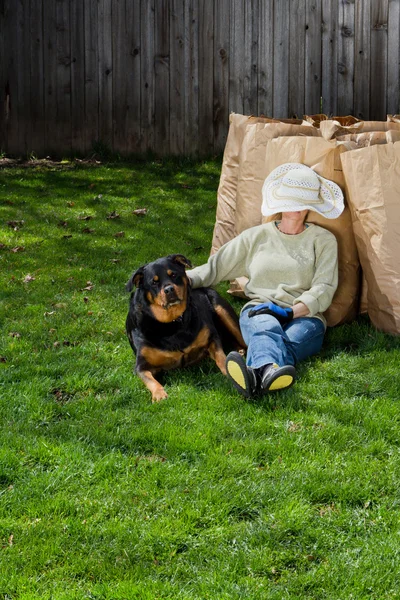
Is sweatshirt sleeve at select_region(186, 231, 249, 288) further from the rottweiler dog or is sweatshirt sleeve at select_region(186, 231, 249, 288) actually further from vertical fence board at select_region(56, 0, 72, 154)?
vertical fence board at select_region(56, 0, 72, 154)

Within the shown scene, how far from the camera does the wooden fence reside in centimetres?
928

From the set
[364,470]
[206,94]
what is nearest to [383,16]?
[206,94]

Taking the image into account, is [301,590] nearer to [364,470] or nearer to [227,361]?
[364,470]

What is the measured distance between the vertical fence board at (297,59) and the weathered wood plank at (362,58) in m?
0.63

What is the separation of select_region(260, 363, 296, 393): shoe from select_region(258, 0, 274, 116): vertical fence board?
6133 millimetres

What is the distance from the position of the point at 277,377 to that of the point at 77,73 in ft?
22.2

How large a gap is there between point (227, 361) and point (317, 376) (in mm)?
578

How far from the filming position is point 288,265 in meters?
4.63

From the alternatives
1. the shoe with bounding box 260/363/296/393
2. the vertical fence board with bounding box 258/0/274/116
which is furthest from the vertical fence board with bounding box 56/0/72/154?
the shoe with bounding box 260/363/296/393

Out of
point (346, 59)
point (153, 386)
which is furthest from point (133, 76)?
point (153, 386)

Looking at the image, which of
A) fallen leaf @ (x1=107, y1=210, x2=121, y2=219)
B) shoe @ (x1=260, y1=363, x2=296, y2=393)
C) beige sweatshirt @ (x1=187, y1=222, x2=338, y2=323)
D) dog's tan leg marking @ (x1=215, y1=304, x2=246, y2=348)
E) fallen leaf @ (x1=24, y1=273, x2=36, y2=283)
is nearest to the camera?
shoe @ (x1=260, y1=363, x2=296, y2=393)

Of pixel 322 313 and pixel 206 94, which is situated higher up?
pixel 206 94

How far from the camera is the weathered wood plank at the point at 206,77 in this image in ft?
30.6

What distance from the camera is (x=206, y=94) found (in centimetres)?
945
